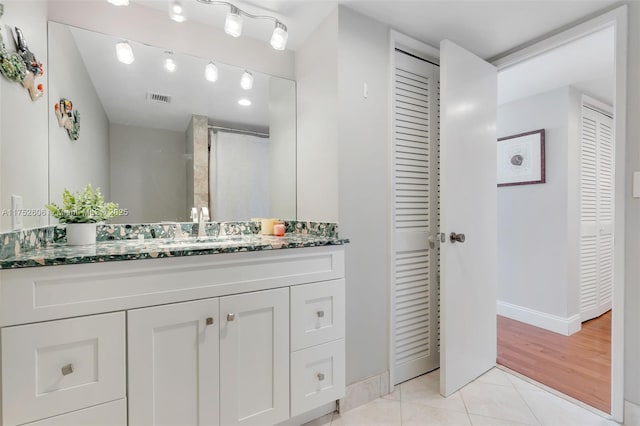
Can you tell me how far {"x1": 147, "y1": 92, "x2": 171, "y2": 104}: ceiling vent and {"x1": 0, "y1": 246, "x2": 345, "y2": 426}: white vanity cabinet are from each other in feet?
3.57

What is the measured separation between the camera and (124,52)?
1559 mm

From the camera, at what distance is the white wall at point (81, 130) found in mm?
1360

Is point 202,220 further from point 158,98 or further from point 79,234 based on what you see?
point 158,98

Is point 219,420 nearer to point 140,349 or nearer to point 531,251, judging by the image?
point 140,349

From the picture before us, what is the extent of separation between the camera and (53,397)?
942 millimetres

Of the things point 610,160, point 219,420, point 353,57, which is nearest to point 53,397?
point 219,420

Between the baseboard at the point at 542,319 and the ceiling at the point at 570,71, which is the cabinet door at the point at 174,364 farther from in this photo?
the baseboard at the point at 542,319

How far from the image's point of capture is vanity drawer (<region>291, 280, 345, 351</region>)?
1.40 metres

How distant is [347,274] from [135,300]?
3.32 ft

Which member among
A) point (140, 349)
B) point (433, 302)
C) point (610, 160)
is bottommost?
point (433, 302)

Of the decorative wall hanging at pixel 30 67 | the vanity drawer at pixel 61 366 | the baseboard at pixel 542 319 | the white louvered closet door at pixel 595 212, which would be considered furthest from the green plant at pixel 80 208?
the white louvered closet door at pixel 595 212

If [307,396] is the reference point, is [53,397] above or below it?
above

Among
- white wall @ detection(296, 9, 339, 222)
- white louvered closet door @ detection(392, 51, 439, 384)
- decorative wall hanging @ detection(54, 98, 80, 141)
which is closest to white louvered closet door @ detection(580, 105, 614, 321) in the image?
white louvered closet door @ detection(392, 51, 439, 384)

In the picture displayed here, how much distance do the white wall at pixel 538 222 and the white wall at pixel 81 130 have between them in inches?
136
